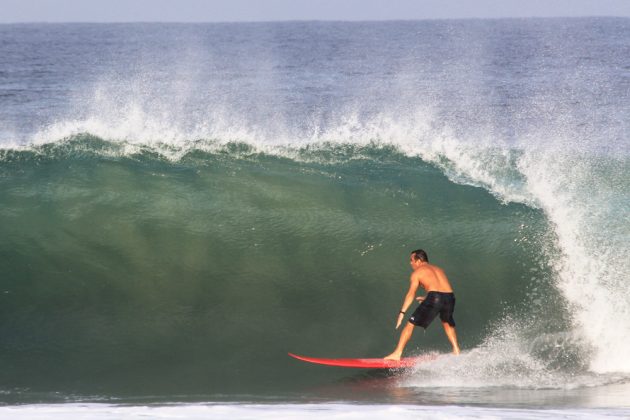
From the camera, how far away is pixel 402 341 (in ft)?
23.5

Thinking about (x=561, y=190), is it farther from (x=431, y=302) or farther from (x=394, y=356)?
(x=394, y=356)

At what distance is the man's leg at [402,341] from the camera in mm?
7059

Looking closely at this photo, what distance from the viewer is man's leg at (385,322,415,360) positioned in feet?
23.2

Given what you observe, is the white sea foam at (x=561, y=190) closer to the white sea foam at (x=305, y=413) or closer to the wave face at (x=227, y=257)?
the wave face at (x=227, y=257)

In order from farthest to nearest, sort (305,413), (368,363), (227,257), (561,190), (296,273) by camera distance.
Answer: (561,190) → (227,257) → (296,273) → (368,363) → (305,413)

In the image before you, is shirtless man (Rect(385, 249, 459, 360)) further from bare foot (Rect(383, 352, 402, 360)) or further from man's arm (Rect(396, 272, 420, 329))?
bare foot (Rect(383, 352, 402, 360))

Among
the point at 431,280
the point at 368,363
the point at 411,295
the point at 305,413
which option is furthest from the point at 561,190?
the point at 305,413

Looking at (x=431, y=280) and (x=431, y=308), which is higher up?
(x=431, y=280)

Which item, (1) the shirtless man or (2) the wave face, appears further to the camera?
(2) the wave face

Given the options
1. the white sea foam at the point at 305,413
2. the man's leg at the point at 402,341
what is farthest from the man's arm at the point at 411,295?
the white sea foam at the point at 305,413

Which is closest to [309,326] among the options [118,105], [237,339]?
[237,339]

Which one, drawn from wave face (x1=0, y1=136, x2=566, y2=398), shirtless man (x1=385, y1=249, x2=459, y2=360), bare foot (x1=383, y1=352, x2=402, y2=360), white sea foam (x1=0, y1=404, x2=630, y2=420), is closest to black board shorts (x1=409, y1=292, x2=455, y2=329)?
shirtless man (x1=385, y1=249, x2=459, y2=360)

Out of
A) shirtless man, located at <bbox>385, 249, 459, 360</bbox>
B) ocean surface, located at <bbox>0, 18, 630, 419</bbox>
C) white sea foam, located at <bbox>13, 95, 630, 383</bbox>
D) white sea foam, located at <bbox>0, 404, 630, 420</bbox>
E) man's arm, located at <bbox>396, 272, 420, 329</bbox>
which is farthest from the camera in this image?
white sea foam, located at <bbox>13, 95, 630, 383</bbox>

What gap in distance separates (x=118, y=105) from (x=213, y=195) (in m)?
10.3
